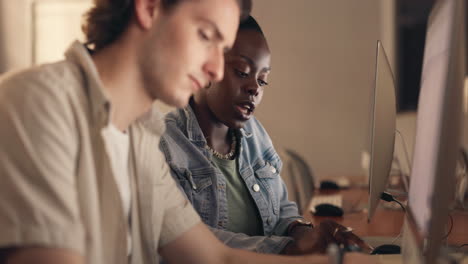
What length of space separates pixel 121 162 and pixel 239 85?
1.63 ft

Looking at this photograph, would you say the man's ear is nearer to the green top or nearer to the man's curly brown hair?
the man's curly brown hair

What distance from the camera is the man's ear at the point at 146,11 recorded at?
86cm

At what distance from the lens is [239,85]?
1.35 metres

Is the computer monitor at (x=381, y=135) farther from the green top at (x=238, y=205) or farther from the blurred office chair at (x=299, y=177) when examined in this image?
the blurred office chair at (x=299, y=177)

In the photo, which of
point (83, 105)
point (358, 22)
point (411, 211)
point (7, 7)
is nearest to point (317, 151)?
point (358, 22)

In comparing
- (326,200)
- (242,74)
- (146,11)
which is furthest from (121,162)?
(326,200)

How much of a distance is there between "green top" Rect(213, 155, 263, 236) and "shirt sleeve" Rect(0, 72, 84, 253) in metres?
0.65

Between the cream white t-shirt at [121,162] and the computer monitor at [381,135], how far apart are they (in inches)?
20.5

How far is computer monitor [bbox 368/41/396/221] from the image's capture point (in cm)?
116

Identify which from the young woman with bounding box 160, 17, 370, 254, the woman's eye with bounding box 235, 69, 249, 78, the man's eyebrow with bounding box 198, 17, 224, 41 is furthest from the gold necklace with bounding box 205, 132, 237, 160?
the man's eyebrow with bounding box 198, 17, 224, 41

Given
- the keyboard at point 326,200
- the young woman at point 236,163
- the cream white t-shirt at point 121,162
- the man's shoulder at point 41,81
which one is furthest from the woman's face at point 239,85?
the keyboard at point 326,200

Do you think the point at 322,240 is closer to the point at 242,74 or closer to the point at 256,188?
the point at 256,188

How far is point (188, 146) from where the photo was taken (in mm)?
1304

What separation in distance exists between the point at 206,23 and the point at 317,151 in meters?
3.05
